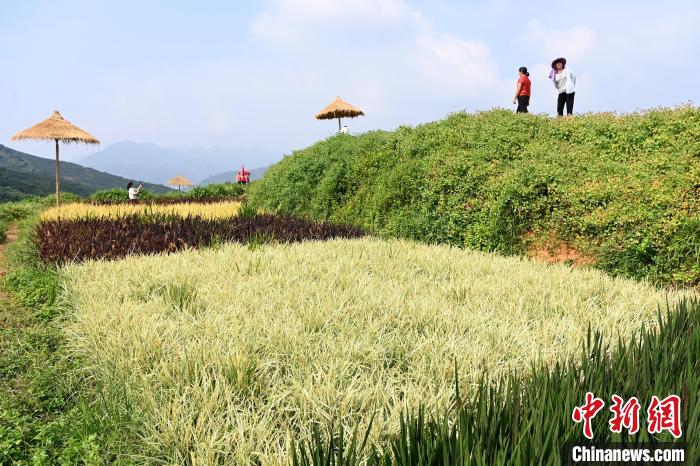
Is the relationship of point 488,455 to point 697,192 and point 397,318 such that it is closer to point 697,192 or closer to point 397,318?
point 397,318

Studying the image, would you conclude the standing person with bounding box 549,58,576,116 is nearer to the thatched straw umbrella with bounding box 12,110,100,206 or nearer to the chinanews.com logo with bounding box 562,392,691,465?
the chinanews.com logo with bounding box 562,392,691,465

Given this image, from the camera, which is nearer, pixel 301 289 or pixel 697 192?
pixel 301 289

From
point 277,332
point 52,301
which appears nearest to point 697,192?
point 277,332

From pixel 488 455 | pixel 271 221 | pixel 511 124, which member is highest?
pixel 511 124

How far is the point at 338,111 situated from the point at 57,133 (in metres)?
13.5

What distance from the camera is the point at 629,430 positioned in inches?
69.1

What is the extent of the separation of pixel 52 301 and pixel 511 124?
998cm

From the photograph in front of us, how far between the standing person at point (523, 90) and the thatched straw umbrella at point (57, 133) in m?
16.0

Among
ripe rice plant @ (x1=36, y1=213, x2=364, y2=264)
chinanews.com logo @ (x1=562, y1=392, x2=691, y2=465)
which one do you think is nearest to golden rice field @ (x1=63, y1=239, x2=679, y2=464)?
chinanews.com logo @ (x1=562, y1=392, x2=691, y2=465)

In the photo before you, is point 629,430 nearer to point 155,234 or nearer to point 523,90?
point 155,234

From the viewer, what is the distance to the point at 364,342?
3.07 m

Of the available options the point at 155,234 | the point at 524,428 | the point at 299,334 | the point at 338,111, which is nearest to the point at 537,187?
the point at 299,334

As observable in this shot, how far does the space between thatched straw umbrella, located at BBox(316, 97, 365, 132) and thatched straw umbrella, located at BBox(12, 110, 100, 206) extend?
11897 mm

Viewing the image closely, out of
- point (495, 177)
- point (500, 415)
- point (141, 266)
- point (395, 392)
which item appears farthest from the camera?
point (495, 177)
